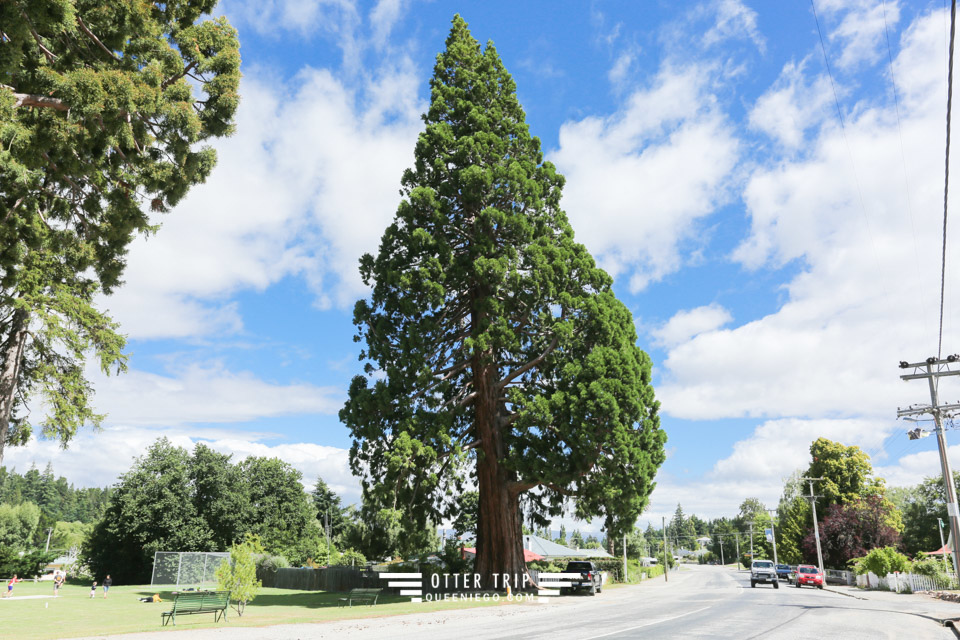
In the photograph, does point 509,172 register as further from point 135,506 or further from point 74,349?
point 135,506

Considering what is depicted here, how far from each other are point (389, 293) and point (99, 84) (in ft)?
57.3

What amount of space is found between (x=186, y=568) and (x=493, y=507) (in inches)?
943

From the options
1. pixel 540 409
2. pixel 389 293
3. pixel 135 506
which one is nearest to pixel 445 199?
pixel 389 293

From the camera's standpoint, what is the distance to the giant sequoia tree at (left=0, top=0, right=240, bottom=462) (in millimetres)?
7484

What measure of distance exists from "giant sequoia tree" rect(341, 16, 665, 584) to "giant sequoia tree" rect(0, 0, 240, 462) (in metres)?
12.6

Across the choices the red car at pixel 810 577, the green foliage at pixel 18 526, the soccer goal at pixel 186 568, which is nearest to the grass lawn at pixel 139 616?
the soccer goal at pixel 186 568

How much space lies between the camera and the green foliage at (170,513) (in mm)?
44375

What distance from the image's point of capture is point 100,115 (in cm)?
785

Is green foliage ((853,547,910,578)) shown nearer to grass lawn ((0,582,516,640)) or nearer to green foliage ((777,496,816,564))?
green foliage ((777,496,816,564))

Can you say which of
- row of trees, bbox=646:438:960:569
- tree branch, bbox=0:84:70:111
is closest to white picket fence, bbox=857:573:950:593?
row of trees, bbox=646:438:960:569

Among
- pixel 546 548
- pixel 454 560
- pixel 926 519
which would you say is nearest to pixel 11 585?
pixel 454 560

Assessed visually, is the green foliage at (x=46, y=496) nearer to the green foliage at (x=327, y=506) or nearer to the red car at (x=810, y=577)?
the green foliage at (x=327, y=506)

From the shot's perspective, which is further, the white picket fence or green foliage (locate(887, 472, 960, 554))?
green foliage (locate(887, 472, 960, 554))

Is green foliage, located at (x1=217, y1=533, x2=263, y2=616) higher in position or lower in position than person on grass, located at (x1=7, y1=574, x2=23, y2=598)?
higher
